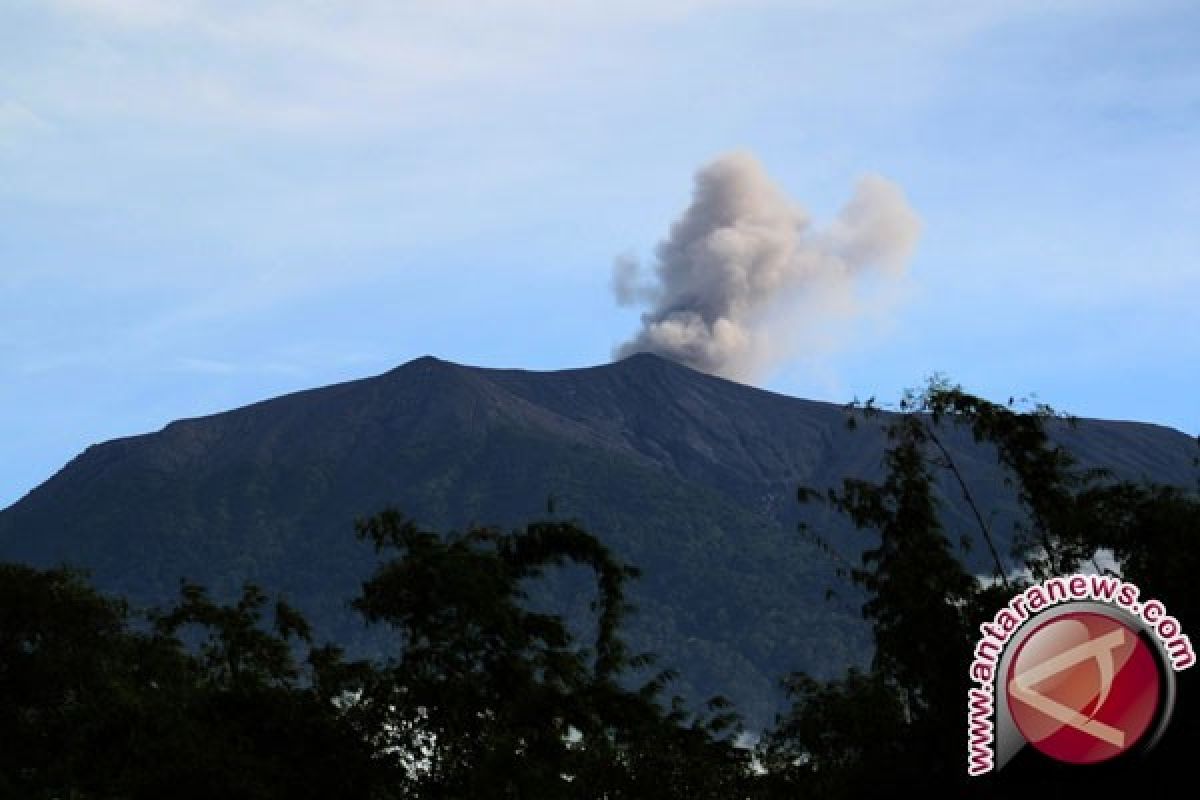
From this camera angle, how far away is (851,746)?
2745cm

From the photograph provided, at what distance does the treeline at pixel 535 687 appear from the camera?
25234 mm

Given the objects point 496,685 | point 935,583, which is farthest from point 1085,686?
point 496,685

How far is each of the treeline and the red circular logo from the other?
0.67 meters

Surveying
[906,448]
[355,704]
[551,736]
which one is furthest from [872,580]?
[355,704]

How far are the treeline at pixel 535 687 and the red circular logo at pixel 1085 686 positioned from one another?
67 centimetres

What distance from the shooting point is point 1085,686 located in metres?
18.7

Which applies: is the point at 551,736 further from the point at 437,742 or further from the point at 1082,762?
the point at 1082,762

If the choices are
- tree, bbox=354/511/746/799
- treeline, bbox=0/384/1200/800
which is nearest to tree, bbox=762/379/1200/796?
treeline, bbox=0/384/1200/800

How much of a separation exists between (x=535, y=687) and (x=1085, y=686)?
14944 mm

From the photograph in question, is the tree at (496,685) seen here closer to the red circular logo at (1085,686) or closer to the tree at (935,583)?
the tree at (935,583)

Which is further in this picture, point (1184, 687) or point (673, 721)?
point (673, 721)

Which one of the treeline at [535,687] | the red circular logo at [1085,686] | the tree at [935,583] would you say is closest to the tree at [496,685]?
the treeline at [535,687]

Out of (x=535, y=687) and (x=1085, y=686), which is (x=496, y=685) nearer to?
(x=535, y=687)

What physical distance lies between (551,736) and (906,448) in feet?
24.3
